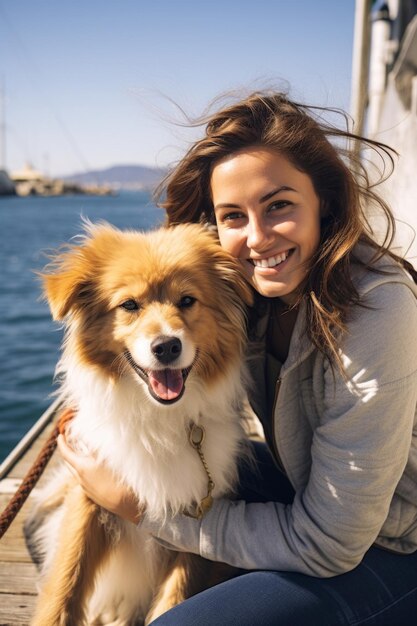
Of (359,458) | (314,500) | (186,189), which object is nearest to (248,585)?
(314,500)

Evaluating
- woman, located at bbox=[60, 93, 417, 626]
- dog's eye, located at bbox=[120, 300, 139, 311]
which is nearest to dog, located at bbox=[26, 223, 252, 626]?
dog's eye, located at bbox=[120, 300, 139, 311]

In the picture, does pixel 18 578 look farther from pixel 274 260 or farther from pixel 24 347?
pixel 24 347

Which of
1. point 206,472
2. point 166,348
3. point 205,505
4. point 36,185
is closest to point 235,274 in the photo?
point 166,348

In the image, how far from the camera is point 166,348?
6.58 ft

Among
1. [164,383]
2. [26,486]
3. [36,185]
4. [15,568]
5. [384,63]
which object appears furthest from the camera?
[36,185]

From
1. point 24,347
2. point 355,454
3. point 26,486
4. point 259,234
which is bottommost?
point 24,347

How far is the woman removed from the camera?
1.79 meters

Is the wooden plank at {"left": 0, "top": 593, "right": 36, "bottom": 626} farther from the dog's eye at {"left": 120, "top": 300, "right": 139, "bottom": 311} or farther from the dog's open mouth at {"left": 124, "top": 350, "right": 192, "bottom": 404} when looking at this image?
the dog's eye at {"left": 120, "top": 300, "right": 139, "bottom": 311}

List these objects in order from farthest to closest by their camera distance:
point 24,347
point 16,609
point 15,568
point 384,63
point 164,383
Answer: point 24,347 < point 384,63 < point 15,568 < point 16,609 < point 164,383

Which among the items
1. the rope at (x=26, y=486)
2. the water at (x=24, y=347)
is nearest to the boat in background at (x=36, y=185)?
the water at (x=24, y=347)

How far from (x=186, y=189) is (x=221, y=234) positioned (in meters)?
0.25

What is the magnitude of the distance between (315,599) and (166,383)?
0.84 meters

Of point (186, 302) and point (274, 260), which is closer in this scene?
point (274, 260)

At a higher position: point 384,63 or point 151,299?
point 151,299
